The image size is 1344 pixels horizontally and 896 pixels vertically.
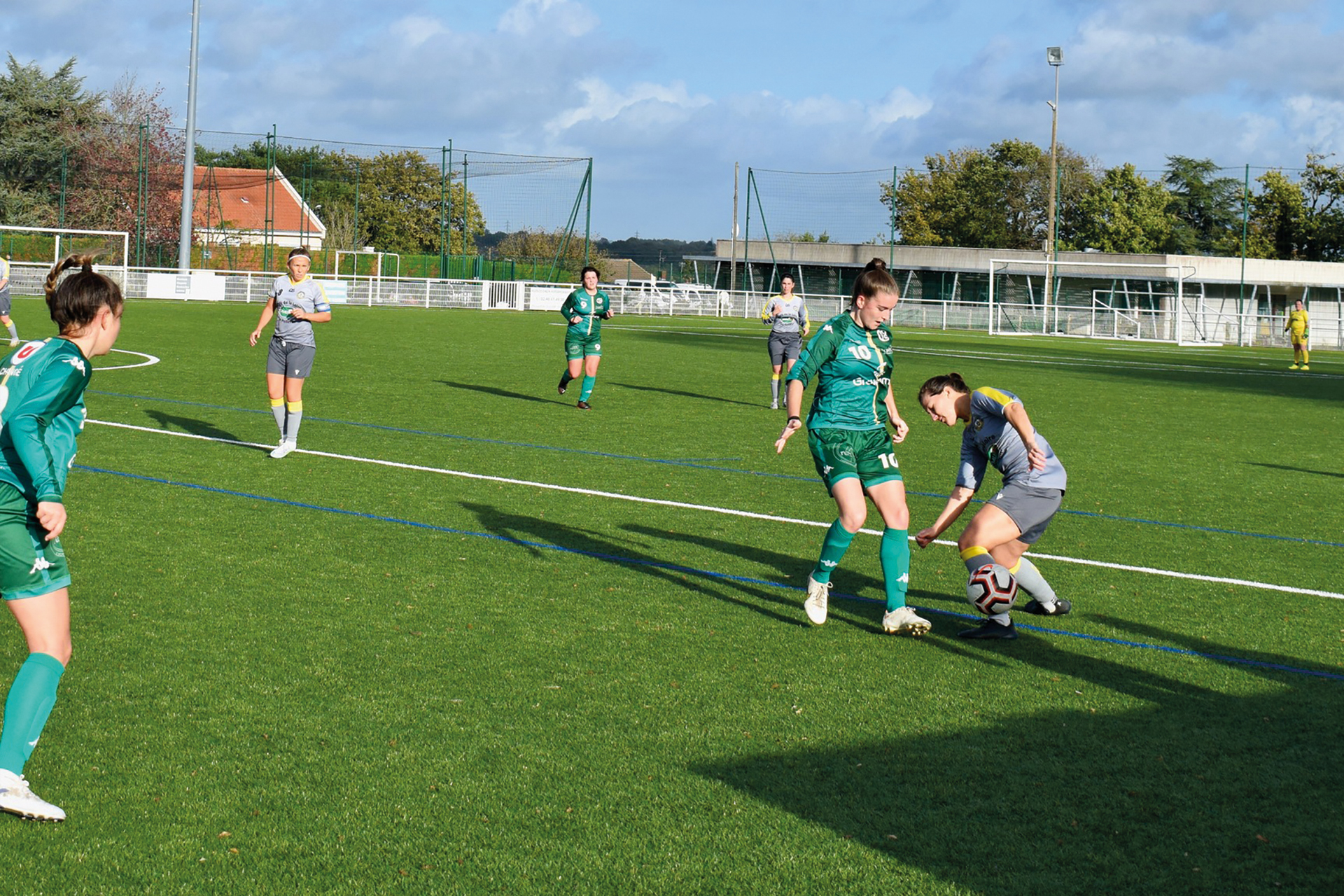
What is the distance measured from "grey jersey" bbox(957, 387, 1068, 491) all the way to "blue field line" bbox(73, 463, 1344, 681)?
796mm

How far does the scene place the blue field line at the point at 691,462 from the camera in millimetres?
9402

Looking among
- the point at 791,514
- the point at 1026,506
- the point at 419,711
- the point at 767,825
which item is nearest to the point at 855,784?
the point at 767,825

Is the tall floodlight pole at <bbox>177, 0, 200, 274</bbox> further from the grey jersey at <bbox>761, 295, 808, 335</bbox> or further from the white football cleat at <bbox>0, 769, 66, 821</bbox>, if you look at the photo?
the white football cleat at <bbox>0, 769, 66, 821</bbox>

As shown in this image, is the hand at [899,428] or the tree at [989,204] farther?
the tree at [989,204]

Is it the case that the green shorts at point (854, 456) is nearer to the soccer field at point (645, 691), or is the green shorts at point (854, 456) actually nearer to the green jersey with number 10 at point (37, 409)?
the soccer field at point (645, 691)

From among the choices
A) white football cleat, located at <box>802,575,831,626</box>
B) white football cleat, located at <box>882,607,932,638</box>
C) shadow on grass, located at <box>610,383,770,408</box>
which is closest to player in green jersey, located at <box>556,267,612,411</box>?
shadow on grass, located at <box>610,383,770,408</box>

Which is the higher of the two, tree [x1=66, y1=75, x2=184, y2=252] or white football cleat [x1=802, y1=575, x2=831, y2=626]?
tree [x1=66, y1=75, x2=184, y2=252]

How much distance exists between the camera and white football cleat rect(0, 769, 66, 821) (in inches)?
153

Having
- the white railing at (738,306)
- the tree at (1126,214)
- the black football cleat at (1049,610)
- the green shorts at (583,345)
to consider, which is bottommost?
the black football cleat at (1049,610)

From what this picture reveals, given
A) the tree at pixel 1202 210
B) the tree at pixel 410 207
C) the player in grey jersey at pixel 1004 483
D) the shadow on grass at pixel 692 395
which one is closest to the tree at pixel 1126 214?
the tree at pixel 1202 210

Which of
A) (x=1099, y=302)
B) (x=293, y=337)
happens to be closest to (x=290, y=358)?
(x=293, y=337)

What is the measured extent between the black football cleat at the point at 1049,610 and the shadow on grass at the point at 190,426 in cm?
775

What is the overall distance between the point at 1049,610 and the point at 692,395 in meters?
12.5

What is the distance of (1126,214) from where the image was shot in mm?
71188
